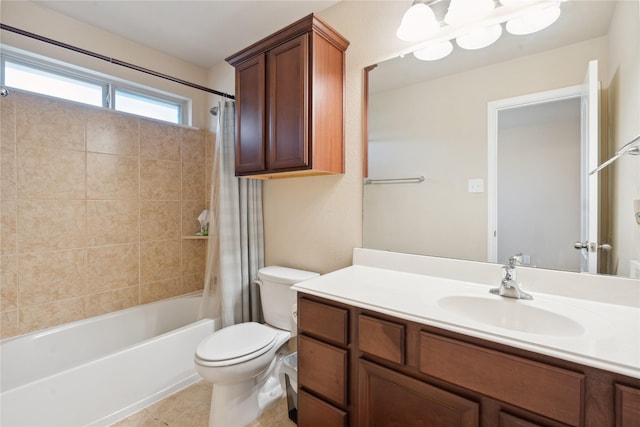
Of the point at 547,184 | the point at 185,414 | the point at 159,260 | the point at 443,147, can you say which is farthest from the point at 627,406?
the point at 159,260

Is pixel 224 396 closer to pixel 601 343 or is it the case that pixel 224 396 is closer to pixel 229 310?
pixel 229 310

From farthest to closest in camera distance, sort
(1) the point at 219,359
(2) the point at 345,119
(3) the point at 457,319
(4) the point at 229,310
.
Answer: (4) the point at 229,310 < (2) the point at 345,119 < (1) the point at 219,359 < (3) the point at 457,319

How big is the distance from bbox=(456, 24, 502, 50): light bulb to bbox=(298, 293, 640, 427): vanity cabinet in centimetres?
129

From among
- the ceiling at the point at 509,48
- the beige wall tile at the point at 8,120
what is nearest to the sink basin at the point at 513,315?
the ceiling at the point at 509,48

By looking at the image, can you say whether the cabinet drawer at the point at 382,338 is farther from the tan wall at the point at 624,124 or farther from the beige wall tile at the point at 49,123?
the beige wall tile at the point at 49,123

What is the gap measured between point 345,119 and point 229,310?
1.53 m

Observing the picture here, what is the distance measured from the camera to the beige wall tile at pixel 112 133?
6.60 ft

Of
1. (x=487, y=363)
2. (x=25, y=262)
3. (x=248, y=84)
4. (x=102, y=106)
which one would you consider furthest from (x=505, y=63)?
(x=25, y=262)

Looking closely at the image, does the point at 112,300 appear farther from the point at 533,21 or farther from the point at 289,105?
the point at 533,21

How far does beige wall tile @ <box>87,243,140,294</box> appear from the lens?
2027mm

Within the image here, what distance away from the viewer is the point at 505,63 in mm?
1231

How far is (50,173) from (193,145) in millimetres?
1038

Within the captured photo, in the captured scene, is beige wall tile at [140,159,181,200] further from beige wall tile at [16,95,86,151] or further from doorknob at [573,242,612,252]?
doorknob at [573,242,612,252]

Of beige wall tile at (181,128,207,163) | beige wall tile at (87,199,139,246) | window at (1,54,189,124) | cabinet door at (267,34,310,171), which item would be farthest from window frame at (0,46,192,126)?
cabinet door at (267,34,310,171)
